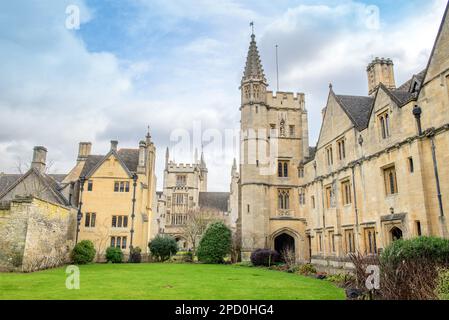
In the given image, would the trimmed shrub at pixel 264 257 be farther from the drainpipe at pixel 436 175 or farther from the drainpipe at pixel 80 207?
the drainpipe at pixel 80 207

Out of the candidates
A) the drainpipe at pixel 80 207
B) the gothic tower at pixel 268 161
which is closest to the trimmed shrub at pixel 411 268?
the gothic tower at pixel 268 161

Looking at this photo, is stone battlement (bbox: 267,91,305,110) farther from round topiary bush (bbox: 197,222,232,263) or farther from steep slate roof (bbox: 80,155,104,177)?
steep slate roof (bbox: 80,155,104,177)

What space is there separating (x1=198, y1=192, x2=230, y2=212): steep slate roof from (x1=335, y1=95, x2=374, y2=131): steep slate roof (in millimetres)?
50254

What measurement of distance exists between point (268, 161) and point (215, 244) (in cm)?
884

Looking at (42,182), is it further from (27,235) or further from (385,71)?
(385,71)

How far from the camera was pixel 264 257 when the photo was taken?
24906mm

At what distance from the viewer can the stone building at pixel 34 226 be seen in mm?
17547

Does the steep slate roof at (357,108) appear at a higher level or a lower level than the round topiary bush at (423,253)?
higher

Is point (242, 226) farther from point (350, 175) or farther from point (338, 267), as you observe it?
point (350, 175)

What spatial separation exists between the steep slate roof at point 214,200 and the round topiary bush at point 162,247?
38.9m

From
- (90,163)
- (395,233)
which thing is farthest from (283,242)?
(90,163)

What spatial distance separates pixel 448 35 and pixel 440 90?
7.86 ft

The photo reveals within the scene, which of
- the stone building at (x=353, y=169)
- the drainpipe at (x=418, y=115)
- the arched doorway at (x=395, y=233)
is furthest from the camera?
the arched doorway at (x=395, y=233)

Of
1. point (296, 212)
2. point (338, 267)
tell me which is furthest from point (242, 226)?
point (338, 267)
